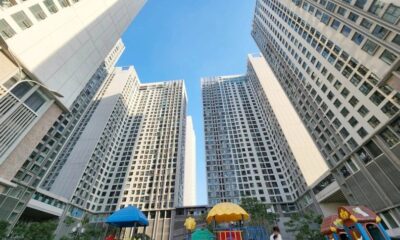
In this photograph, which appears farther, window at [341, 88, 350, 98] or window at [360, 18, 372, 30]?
window at [341, 88, 350, 98]

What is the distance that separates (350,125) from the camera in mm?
32094

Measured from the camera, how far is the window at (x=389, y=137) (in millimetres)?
24663

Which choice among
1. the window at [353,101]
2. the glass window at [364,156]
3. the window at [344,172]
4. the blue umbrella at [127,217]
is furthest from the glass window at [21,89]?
the window at [344,172]

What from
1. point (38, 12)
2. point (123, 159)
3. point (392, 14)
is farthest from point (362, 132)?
point (123, 159)

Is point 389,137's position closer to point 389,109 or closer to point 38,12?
point 389,109

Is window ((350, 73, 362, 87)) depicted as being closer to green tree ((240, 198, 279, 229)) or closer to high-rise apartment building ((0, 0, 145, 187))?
green tree ((240, 198, 279, 229))

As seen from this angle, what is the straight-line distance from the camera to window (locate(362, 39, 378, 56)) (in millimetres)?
27320

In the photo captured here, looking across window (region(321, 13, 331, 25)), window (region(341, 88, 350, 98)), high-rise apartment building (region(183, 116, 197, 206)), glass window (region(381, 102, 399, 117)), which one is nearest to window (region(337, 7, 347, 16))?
window (region(321, 13, 331, 25))

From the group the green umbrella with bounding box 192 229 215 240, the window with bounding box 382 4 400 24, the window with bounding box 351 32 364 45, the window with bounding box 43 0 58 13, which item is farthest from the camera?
the window with bounding box 351 32 364 45

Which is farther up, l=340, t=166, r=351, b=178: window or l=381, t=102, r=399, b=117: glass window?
l=381, t=102, r=399, b=117: glass window

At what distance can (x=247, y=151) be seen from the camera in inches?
2970

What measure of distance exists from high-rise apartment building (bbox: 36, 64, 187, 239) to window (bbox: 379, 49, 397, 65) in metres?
61.7

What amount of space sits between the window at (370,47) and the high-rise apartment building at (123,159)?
61.7 metres

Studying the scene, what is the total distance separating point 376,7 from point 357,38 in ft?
14.8
